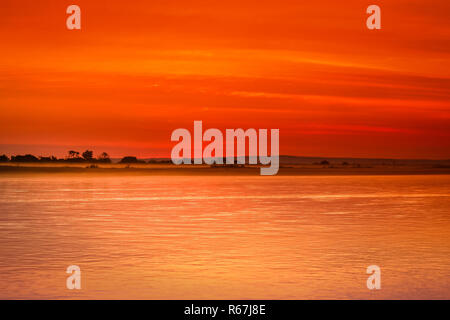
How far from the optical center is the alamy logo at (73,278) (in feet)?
38.6

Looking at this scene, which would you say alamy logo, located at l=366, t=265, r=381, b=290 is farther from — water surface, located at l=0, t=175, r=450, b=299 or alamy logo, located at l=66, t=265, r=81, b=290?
alamy logo, located at l=66, t=265, r=81, b=290

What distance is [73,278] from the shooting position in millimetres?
12234

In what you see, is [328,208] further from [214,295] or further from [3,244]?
[214,295]

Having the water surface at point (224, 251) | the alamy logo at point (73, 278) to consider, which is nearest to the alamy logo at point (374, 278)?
the water surface at point (224, 251)

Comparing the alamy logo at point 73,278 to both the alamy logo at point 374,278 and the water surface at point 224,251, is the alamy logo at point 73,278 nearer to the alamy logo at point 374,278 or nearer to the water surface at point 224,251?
the water surface at point 224,251

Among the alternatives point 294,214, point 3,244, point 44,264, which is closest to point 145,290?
point 44,264

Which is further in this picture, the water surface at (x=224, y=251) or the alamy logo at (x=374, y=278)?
the alamy logo at (x=374, y=278)

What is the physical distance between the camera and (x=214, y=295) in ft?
36.7

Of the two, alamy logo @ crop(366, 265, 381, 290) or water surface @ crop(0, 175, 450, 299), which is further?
alamy logo @ crop(366, 265, 381, 290)

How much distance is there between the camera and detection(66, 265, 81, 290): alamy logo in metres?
11.8

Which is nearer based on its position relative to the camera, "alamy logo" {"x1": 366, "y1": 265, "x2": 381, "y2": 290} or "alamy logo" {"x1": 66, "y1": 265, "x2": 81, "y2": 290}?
"alamy logo" {"x1": 66, "y1": 265, "x2": 81, "y2": 290}

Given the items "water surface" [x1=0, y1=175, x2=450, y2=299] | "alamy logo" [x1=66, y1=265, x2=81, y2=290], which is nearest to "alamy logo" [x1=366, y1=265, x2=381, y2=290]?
"water surface" [x1=0, y1=175, x2=450, y2=299]
